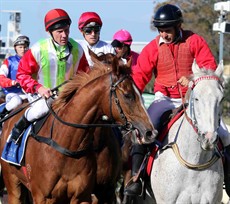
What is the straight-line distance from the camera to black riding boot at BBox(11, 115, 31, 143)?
8899 mm

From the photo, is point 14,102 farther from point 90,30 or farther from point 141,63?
point 141,63

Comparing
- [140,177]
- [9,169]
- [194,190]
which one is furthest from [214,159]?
[9,169]

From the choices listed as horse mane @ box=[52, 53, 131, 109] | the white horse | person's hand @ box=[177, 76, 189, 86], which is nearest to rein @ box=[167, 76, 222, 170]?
the white horse

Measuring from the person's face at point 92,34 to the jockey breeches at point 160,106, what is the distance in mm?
1520

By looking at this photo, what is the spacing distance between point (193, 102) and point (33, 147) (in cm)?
196

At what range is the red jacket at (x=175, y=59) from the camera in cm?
884

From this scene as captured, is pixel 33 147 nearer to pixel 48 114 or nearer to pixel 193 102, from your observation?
pixel 48 114

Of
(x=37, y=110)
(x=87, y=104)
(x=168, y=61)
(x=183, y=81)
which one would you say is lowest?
(x=37, y=110)

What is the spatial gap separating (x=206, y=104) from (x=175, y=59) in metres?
1.42

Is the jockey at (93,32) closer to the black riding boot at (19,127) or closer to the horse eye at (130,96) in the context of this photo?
the black riding boot at (19,127)

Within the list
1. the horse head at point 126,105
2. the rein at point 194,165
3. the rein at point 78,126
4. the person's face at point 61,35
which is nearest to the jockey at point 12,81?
the person's face at point 61,35

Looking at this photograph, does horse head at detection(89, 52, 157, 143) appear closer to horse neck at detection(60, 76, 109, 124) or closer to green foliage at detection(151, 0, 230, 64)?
horse neck at detection(60, 76, 109, 124)

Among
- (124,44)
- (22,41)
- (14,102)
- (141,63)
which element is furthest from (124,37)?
(141,63)

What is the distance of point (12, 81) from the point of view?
11094 mm
